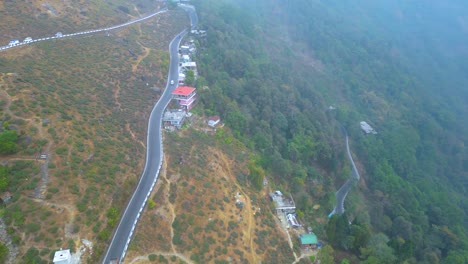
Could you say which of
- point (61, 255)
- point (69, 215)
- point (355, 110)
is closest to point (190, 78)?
point (69, 215)

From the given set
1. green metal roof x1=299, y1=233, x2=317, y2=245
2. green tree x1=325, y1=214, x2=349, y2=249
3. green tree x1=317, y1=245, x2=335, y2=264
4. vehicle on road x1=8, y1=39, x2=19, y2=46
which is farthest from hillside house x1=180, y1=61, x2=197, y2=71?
green tree x1=317, y1=245, x2=335, y2=264

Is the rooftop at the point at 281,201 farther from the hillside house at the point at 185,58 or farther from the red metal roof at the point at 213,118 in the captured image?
the hillside house at the point at 185,58

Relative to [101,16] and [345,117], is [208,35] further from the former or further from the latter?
[345,117]

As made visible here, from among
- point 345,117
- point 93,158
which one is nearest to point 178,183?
point 93,158

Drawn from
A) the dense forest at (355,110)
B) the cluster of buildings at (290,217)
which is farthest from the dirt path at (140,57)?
the cluster of buildings at (290,217)

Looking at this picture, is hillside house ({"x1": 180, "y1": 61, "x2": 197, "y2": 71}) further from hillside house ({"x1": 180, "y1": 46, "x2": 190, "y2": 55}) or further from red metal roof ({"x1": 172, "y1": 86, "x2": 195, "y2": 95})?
red metal roof ({"x1": 172, "y1": 86, "x2": 195, "y2": 95})

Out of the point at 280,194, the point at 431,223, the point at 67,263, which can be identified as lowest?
the point at 431,223

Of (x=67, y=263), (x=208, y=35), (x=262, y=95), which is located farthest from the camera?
(x=208, y=35)
